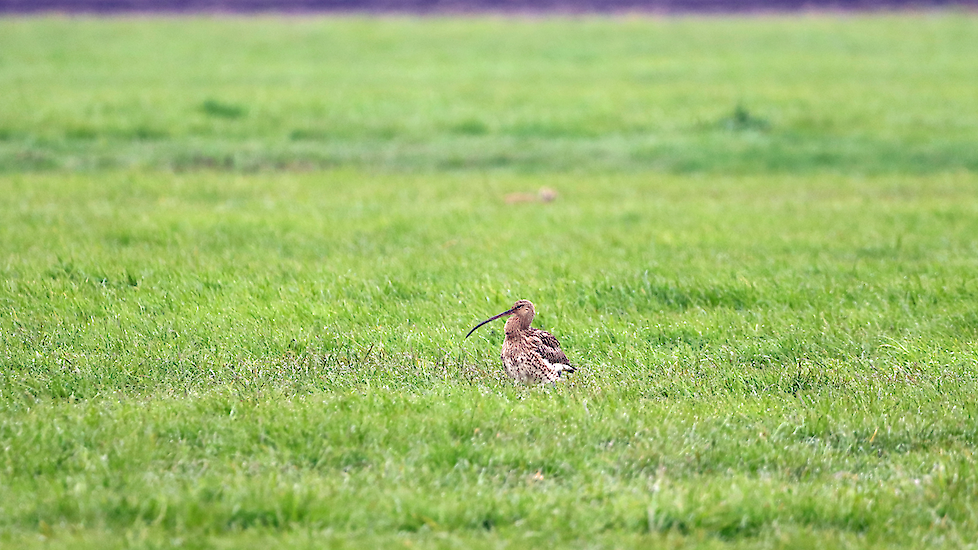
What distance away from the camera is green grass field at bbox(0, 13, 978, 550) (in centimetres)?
542

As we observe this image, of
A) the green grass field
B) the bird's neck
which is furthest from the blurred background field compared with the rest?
the bird's neck

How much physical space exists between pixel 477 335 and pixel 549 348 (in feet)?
3.44

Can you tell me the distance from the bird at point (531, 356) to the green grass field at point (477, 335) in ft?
0.48

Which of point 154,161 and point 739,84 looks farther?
point 739,84

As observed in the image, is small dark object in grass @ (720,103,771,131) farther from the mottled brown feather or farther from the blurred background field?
the mottled brown feather

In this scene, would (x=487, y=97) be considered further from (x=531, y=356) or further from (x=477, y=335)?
(x=531, y=356)

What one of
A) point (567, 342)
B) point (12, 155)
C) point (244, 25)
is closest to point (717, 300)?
point (567, 342)

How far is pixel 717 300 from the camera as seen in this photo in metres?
9.40

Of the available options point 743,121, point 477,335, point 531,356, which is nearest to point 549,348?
point 531,356

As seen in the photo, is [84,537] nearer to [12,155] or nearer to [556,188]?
[556,188]

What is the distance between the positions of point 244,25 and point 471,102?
18131mm

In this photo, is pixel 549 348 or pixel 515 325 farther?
pixel 515 325

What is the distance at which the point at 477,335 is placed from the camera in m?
8.44

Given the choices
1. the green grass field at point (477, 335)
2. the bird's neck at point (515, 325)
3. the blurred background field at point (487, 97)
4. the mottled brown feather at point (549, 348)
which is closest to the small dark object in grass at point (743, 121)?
the blurred background field at point (487, 97)
